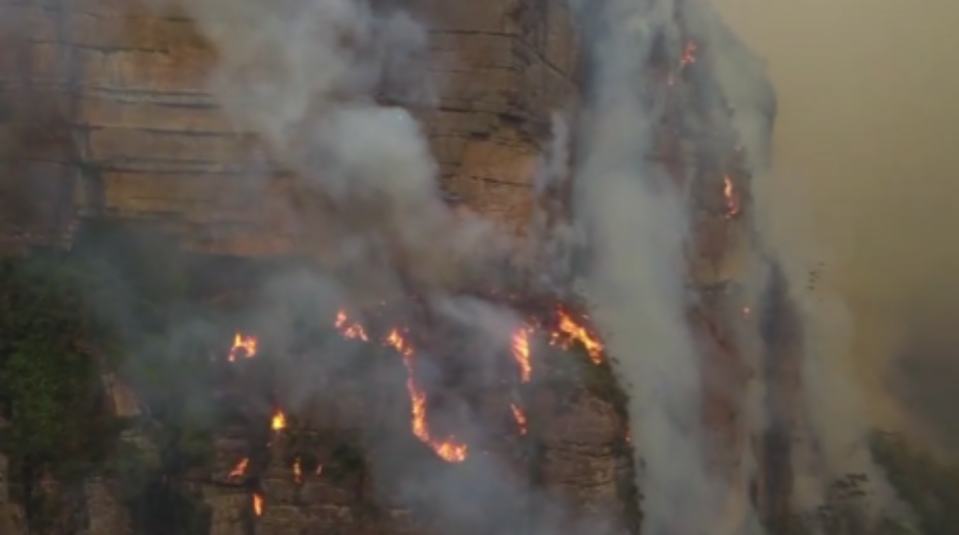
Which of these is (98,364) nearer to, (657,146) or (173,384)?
(173,384)

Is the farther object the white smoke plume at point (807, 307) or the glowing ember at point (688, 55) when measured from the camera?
the white smoke plume at point (807, 307)

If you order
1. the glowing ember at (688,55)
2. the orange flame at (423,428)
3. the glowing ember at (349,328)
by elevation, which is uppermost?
the glowing ember at (688,55)

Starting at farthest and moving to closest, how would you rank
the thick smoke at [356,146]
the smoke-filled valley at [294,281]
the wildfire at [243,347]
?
the thick smoke at [356,146] → the wildfire at [243,347] → the smoke-filled valley at [294,281]

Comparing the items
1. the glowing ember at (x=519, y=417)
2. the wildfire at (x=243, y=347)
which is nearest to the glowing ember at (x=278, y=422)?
the wildfire at (x=243, y=347)

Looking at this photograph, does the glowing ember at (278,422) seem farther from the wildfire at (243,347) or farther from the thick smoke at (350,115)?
the thick smoke at (350,115)

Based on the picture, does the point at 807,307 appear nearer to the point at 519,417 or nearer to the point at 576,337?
the point at 576,337

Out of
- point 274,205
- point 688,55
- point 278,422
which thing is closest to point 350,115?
point 274,205

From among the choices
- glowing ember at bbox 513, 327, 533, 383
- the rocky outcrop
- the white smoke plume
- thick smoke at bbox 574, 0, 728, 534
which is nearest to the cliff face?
the rocky outcrop
